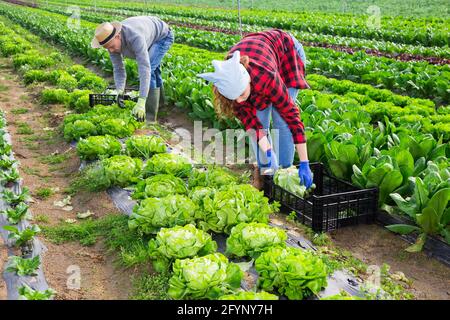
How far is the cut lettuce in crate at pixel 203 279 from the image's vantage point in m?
3.04

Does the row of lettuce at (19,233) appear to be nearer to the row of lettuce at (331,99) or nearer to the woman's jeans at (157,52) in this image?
the woman's jeans at (157,52)

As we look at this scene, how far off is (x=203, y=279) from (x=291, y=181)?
5.47 feet

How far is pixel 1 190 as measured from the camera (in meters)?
5.06

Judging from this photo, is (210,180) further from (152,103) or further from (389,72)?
(389,72)

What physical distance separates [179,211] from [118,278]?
2.19 ft

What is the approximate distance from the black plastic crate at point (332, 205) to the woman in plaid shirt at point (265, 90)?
204mm

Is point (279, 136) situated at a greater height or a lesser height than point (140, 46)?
lesser

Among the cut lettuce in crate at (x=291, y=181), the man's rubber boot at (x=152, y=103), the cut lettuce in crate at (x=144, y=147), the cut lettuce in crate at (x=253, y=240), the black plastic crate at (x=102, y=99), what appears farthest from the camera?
the black plastic crate at (x=102, y=99)

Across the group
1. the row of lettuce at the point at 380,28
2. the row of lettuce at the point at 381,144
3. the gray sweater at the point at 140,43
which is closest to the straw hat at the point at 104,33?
the gray sweater at the point at 140,43

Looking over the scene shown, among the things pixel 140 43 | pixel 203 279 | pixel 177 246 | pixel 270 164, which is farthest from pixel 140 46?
pixel 203 279

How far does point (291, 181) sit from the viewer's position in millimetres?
4445

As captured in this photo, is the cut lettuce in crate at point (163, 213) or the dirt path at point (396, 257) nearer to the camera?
the dirt path at point (396, 257)
